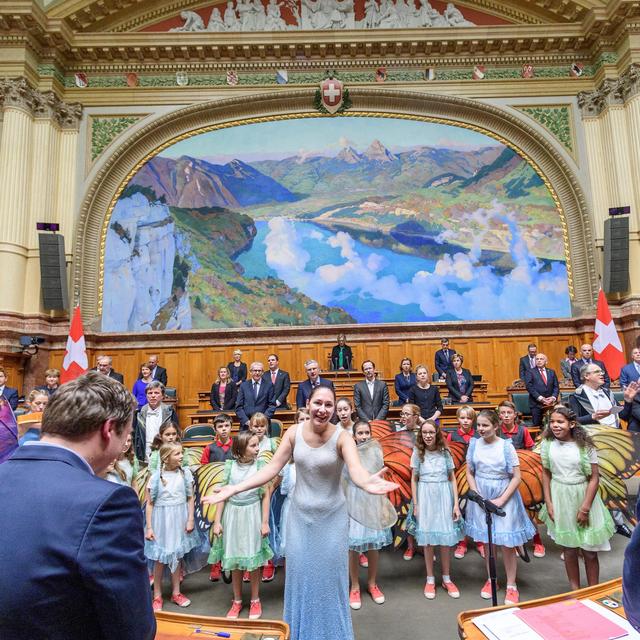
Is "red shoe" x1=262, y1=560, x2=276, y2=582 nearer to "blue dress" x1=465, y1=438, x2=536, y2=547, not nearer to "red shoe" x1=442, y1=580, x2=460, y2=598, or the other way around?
"red shoe" x1=442, y1=580, x2=460, y2=598

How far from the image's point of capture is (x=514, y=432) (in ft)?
15.8

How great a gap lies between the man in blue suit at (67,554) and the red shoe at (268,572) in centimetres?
351

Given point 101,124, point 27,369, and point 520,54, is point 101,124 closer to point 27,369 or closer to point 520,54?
point 27,369

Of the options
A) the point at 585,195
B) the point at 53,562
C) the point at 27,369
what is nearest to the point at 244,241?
the point at 27,369

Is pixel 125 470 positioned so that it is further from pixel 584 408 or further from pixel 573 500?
pixel 584 408

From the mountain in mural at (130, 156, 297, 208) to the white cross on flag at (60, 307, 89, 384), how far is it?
340 centimetres

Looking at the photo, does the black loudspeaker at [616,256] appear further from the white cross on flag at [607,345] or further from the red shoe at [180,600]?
the red shoe at [180,600]

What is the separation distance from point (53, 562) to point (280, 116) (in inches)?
454

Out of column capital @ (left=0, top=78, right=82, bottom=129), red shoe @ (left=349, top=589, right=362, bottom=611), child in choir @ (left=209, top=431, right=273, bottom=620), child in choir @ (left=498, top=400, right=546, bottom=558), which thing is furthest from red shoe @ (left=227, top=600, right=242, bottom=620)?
column capital @ (left=0, top=78, right=82, bottom=129)

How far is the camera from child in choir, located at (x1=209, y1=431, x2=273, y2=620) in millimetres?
3680

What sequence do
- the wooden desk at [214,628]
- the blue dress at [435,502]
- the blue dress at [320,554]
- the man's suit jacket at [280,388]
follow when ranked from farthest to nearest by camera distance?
the man's suit jacket at [280,388], the blue dress at [435,502], the blue dress at [320,554], the wooden desk at [214,628]

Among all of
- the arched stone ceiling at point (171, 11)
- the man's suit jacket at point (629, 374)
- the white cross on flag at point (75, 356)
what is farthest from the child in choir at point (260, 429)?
the arched stone ceiling at point (171, 11)

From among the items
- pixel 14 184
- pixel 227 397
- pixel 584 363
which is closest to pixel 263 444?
pixel 227 397

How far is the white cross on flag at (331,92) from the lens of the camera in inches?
436
